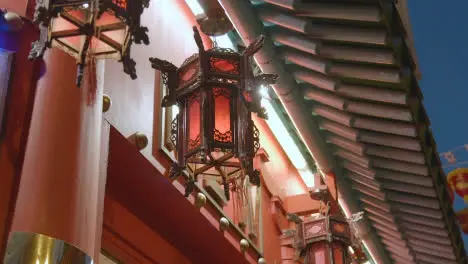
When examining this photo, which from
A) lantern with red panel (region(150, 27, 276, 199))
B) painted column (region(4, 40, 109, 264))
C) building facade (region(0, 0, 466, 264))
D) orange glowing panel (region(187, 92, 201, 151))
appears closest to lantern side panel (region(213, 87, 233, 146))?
lantern with red panel (region(150, 27, 276, 199))

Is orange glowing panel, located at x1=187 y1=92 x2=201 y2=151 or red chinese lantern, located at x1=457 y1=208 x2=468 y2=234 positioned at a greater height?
red chinese lantern, located at x1=457 y1=208 x2=468 y2=234

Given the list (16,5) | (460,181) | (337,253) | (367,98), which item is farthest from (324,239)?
(460,181)

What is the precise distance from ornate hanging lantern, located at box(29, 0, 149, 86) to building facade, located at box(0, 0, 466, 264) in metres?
0.42

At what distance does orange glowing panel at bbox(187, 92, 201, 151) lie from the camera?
4730mm

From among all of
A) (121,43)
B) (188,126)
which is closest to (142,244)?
(188,126)

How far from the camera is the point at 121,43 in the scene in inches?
156

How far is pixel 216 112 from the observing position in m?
4.75

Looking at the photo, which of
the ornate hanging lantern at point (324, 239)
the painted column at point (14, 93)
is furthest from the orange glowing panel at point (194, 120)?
the ornate hanging lantern at point (324, 239)

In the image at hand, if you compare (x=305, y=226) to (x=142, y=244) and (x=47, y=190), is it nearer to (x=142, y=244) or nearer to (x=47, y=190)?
(x=142, y=244)

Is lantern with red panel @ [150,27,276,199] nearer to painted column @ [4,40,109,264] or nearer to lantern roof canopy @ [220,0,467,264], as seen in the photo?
painted column @ [4,40,109,264]

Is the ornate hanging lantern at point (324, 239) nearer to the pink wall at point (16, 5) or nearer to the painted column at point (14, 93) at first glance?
the painted column at point (14, 93)

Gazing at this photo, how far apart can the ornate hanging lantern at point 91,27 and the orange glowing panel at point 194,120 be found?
2.62ft

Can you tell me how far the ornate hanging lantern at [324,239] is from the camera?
6875 mm

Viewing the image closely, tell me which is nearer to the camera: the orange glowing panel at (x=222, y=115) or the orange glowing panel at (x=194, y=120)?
the orange glowing panel at (x=222, y=115)
